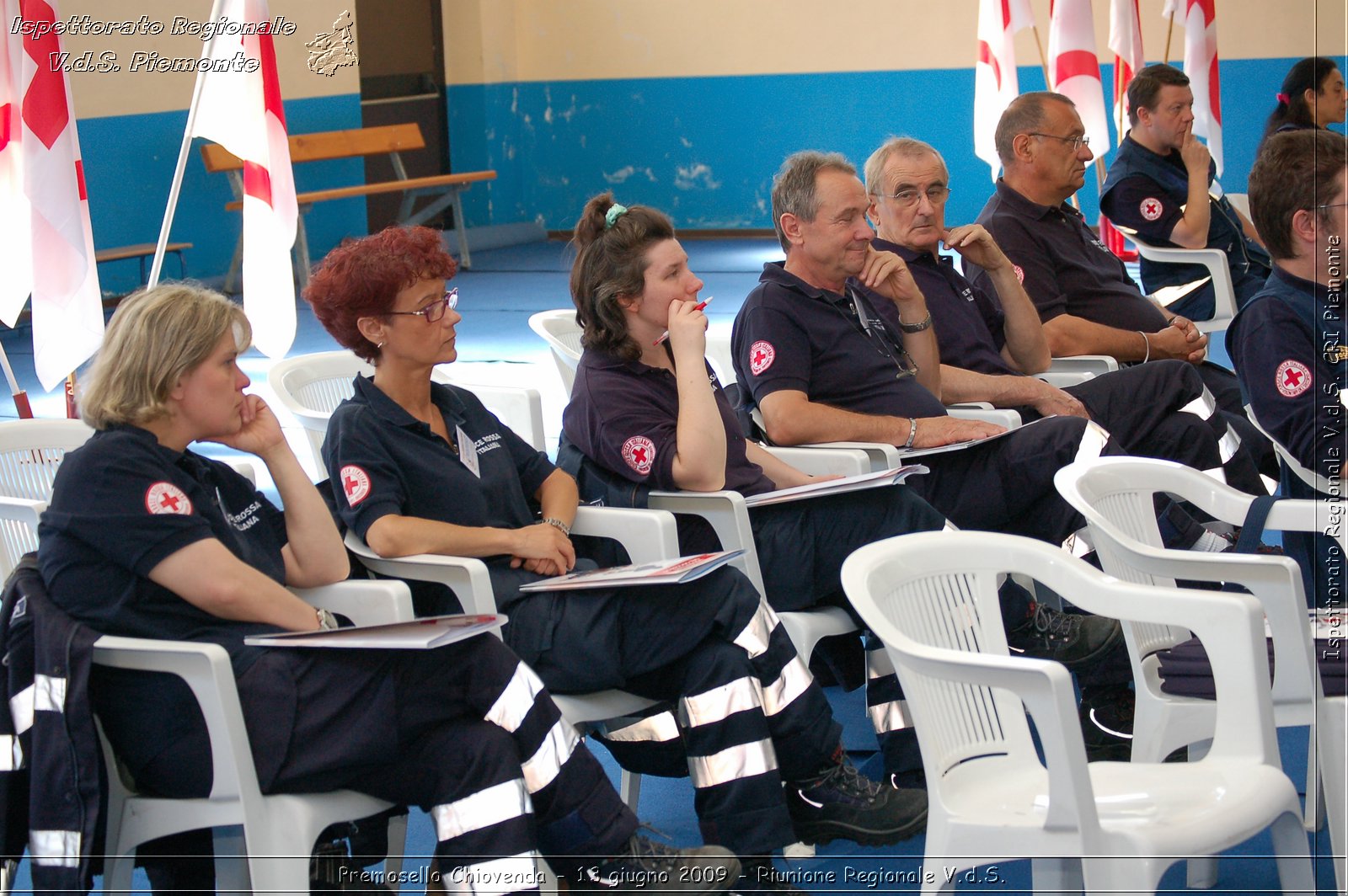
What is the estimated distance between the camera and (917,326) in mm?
3662

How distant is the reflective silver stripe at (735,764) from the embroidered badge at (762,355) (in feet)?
3.95

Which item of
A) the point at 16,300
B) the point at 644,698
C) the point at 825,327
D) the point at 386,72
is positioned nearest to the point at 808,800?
the point at 644,698

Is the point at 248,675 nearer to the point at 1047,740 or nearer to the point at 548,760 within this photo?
the point at 548,760

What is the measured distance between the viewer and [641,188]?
1330 centimetres

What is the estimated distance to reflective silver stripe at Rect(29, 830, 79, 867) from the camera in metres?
1.91

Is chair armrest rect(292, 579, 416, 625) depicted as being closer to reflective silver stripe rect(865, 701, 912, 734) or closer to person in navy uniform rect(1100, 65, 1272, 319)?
reflective silver stripe rect(865, 701, 912, 734)

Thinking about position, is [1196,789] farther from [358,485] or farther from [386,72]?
[386,72]

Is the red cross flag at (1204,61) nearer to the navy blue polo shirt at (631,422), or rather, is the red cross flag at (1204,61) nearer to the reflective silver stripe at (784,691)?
the navy blue polo shirt at (631,422)

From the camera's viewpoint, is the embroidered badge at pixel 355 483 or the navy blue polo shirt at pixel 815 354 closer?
the embroidered badge at pixel 355 483

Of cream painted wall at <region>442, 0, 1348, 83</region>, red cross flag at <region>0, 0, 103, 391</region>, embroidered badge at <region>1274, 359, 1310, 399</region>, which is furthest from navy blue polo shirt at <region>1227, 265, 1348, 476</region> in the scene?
cream painted wall at <region>442, 0, 1348, 83</region>

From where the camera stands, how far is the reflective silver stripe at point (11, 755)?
198cm

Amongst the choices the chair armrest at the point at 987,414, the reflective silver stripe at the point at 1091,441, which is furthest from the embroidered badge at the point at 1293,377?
the chair armrest at the point at 987,414

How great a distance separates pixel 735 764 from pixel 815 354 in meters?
1.35

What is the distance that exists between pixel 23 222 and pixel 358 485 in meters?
2.34
